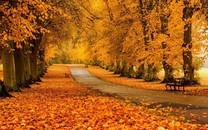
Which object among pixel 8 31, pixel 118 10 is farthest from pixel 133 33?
pixel 8 31

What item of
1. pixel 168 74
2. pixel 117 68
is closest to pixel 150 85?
pixel 168 74

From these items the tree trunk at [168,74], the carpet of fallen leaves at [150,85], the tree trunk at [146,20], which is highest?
the tree trunk at [146,20]

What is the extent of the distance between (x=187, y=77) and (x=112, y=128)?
22036 mm

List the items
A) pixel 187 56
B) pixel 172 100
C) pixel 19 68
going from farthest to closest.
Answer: pixel 187 56 < pixel 19 68 < pixel 172 100

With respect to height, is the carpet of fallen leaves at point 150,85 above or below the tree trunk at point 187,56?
below

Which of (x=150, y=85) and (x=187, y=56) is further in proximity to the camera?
(x=150, y=85)

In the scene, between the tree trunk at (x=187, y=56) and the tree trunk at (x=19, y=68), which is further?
the tree trunk at (x=187, y=56)

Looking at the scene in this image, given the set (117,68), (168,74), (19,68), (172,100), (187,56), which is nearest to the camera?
(172,100)

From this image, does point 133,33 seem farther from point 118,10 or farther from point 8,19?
point 8,19

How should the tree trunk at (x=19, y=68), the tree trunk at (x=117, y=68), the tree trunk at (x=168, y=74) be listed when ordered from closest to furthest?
the tree trunk at (x=19, y=68)
the tree trunk at (x=168, y=74)
the tree trunk at (x=117, y=68)

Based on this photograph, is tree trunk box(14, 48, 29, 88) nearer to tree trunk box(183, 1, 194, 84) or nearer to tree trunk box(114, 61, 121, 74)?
tree trunk box(183, 1, 194, 84)

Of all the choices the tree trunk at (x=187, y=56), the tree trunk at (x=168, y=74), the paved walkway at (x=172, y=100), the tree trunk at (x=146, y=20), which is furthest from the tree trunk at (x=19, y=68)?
the tree trunk at (x=168, y=74)

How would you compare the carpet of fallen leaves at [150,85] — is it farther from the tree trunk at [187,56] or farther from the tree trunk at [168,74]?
the tree trunk at [187,56]

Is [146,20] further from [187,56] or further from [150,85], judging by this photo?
[187,56]
